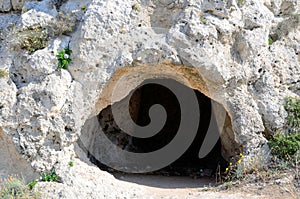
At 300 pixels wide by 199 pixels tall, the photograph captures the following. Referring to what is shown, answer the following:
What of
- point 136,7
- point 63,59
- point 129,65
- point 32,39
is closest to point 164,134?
point 129,65

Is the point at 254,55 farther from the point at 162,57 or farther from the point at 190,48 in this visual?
the point at 162,57

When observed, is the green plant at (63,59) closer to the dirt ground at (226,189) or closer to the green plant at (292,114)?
the dirt ground at (226,189)

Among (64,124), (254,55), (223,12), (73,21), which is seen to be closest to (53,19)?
(73,21)

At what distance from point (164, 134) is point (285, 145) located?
470 cm

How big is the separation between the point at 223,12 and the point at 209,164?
4262 millimetres

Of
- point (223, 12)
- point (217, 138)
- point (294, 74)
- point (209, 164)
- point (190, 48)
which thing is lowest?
point (209, 164)

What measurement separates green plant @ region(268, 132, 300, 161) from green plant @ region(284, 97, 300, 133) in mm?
183

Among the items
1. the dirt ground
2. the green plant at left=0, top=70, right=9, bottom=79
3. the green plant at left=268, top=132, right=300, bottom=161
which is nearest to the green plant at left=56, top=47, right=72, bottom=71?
the green plant at left=0, top=70, right=9, bottom=79

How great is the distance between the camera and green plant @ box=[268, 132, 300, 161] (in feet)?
26.9

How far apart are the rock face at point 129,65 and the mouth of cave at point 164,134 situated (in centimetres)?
159

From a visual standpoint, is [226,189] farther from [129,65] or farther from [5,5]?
[5,5]

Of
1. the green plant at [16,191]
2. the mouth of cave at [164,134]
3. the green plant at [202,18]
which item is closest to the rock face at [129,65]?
the green plant at [202,18]

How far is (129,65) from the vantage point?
26.2ft

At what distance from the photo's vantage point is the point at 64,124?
7746 mm
